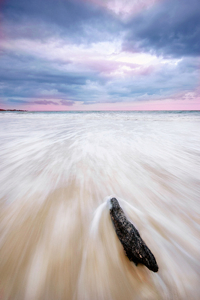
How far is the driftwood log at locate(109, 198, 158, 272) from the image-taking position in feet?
3.17

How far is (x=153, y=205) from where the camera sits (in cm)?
166

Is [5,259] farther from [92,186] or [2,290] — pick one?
[92,186]

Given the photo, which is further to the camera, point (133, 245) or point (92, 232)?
point (92, 232)

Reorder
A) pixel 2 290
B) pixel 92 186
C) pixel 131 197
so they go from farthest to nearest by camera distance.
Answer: pixel 92 186
pixel 131 197
pixel 2 290

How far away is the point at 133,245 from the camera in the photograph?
3.33 feet

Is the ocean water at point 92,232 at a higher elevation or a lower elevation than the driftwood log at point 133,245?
lower

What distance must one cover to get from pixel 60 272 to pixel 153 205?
4.06 ft

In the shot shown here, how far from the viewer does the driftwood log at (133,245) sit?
0.97m

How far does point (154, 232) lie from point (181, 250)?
0.24 metres

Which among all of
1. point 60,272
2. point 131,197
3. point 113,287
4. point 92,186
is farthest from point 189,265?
point 92,186

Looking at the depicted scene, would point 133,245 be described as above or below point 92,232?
above

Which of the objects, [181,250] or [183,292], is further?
Answer: [181,250]

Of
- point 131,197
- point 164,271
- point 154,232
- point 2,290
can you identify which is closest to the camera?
point 2,290

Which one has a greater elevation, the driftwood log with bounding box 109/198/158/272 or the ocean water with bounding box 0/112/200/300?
the driftwood log with bounding box 109/198/158/272
